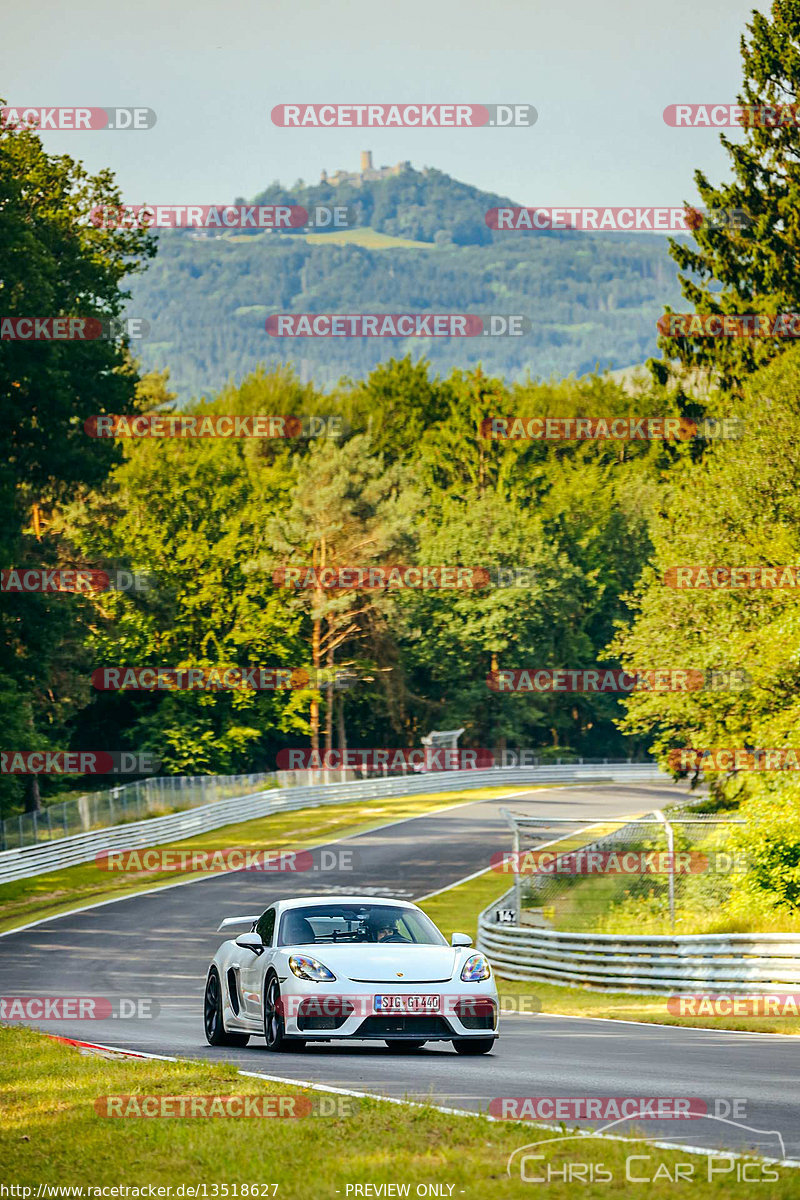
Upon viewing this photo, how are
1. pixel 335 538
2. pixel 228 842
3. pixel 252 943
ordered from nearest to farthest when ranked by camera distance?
1. pixel 252 943
2. pixel 228 842
3. pixel 335 538

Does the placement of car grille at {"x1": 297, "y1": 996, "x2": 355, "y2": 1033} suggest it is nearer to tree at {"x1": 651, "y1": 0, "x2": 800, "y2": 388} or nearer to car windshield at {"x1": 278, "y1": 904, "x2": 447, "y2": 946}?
car windshield at {"x1": 278, "y1": 904, "x2": 447, "y2": 946}

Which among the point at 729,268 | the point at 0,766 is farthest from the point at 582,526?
the point at 0,766

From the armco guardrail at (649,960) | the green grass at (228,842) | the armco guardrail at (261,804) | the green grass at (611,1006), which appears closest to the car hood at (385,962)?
the green grass at (611,1006)

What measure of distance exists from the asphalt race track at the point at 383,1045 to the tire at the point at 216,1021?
0.57ft

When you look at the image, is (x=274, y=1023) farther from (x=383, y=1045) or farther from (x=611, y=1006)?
(x=611, y=1006)

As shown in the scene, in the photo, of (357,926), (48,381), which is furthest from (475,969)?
(48,381)

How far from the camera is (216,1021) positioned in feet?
45.6

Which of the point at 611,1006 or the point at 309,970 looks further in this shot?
the point at 611,1006

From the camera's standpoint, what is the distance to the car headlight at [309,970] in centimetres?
1203

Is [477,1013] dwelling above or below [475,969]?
below

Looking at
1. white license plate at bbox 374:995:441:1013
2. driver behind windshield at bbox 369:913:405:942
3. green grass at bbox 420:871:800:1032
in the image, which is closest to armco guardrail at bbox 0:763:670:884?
green grass at bbox 420:871:800:1032

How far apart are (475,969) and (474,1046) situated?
71cm

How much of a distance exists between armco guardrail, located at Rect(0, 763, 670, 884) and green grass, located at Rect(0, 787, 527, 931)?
321 mm

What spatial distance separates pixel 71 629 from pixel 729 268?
80.6 feet
